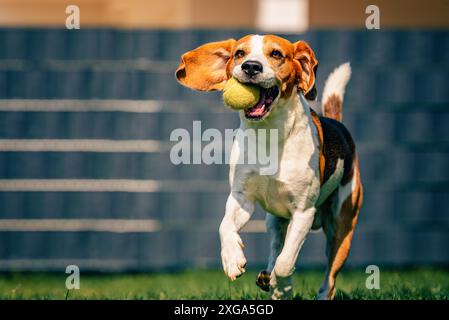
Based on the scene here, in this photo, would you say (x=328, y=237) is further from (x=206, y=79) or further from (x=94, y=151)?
(x=94, y=151)

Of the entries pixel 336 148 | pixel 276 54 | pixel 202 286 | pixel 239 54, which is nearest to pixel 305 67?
pixel 276 54

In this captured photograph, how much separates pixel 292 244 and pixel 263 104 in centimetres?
69

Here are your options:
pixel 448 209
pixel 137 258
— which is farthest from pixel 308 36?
pixel 137 258

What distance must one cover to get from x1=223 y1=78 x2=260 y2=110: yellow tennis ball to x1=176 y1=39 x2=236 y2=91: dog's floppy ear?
35 cm

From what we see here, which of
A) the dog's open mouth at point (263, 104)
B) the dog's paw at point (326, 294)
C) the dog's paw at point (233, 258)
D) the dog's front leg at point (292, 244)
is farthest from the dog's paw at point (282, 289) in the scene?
the dog's open mouth at point (263, 104)

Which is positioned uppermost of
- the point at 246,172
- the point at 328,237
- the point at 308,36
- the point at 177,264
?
the point at 308,36

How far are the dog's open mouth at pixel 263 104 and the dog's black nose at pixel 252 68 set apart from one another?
0.41ft

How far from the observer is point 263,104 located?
4.36 metres

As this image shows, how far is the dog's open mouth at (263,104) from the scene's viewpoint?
432 centimetres

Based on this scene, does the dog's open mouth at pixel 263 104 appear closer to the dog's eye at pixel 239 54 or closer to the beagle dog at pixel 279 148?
the beagle dog at pixel 279 148

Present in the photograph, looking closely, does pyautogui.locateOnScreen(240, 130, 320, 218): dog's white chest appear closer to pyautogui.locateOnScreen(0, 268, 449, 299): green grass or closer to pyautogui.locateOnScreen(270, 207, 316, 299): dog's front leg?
pyautogui.locateOnScreen(270, 207, 316, 299): dog's front leg

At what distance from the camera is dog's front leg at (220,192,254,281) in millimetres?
4141

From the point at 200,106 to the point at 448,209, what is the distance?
249 cm

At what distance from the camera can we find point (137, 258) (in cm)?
845
